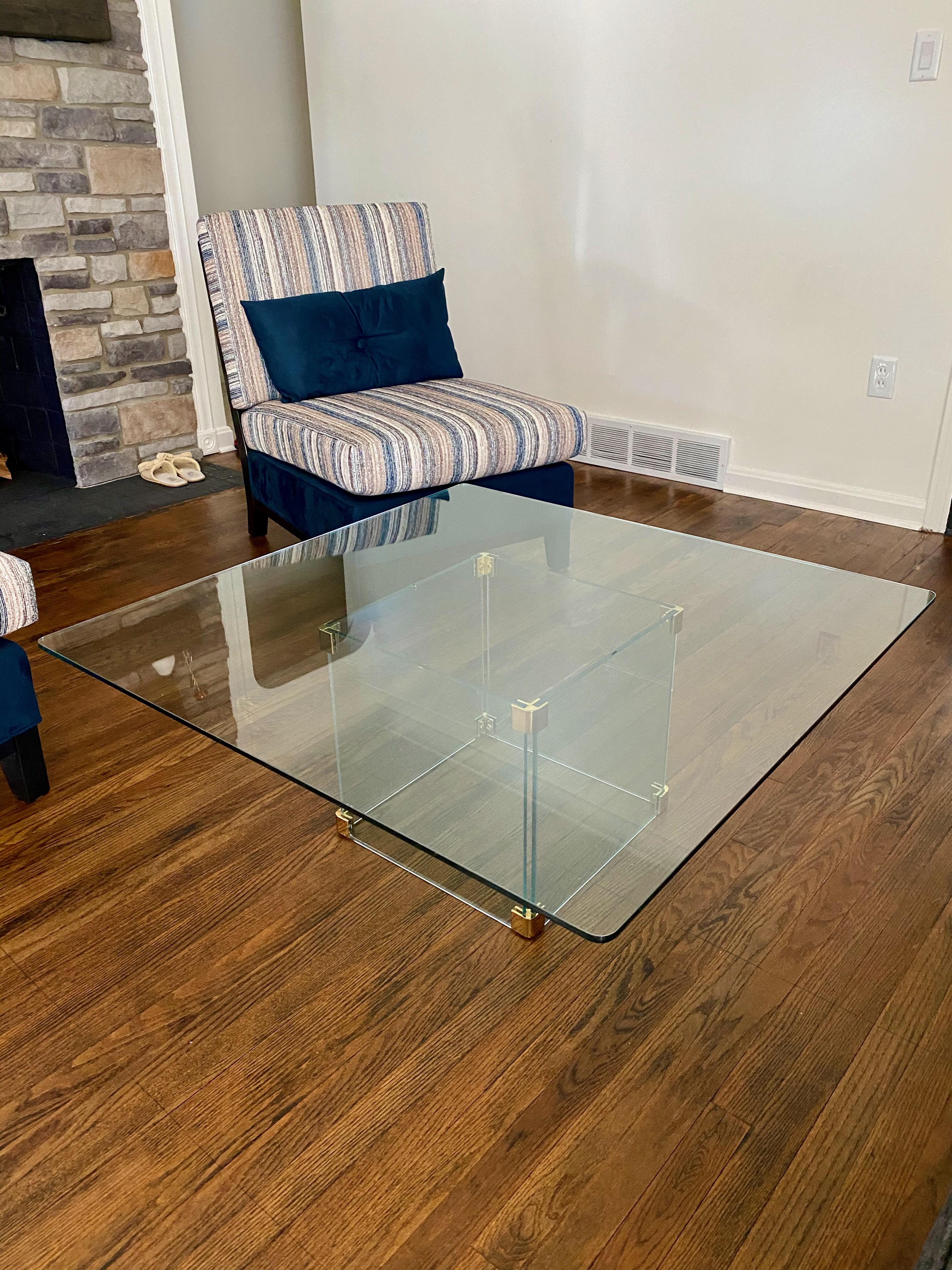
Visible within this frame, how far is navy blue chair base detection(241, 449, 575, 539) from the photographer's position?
242 centimetres

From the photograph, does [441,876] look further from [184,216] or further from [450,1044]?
[184,216]

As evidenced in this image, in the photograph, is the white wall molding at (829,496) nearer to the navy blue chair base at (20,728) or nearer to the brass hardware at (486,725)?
the brass hardware at (486,725)

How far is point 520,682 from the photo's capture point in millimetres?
1468

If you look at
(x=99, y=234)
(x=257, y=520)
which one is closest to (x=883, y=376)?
(x=257, y=520)

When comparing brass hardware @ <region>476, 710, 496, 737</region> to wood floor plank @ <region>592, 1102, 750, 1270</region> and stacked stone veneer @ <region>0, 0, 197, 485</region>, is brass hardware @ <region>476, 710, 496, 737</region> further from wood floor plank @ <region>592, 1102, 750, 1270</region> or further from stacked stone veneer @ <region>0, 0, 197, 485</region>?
stacked stone veneer @ <region>0, 0, 197, 485</region>

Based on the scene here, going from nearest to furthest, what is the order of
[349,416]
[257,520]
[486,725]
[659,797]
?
1. [659,797]
2. [486,725]
3. [349,416]
4. [257,520]

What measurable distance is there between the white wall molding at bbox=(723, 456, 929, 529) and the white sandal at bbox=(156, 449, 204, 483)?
1.77 m

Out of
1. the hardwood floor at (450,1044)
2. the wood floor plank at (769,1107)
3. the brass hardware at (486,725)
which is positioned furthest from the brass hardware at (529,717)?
the wood floor plank at (769,1107)

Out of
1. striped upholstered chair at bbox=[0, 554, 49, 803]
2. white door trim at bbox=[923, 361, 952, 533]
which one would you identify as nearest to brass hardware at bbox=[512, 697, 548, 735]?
striped upholstered chair at bbox=[0, 554, 49, 803]

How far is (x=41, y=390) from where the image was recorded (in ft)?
11.0

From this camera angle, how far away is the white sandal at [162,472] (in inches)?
134

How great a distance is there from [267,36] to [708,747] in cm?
358

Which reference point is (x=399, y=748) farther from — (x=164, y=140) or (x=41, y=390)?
(x=164, y=140)

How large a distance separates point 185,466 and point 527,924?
2552 mm
